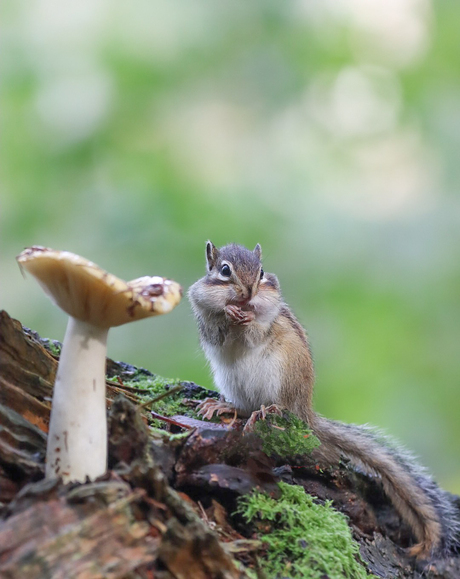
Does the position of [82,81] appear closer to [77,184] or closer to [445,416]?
[77,184]

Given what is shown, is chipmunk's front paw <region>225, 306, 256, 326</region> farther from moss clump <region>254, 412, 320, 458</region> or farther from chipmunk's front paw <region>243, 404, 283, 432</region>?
moss clump <region>254, 412, 320, 458</region>

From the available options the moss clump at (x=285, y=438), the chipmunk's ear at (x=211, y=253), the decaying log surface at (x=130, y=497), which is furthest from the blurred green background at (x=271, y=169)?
the decaying log surface at (x=130, y=497)

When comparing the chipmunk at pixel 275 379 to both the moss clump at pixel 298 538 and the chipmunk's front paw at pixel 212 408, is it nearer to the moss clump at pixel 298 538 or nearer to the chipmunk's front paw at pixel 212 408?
the chipmunk's front paw at pixel 212 408

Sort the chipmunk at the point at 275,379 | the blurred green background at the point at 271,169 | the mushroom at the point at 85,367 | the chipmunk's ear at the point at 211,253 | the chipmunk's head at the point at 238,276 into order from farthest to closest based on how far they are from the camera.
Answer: the blurred green background at the point at 271,169
the chipmunk's ear at the point at 211,253
the chipmunk's head at the point at 238,276
the chipmunk at the point at 275,379
the mushroom at the point at 85,367

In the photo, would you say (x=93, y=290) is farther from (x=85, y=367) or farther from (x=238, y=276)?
(x=238, y=276)

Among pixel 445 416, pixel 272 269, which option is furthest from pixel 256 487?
pixel 445 416

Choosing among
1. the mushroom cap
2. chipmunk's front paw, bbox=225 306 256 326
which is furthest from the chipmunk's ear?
the mushroom cap
